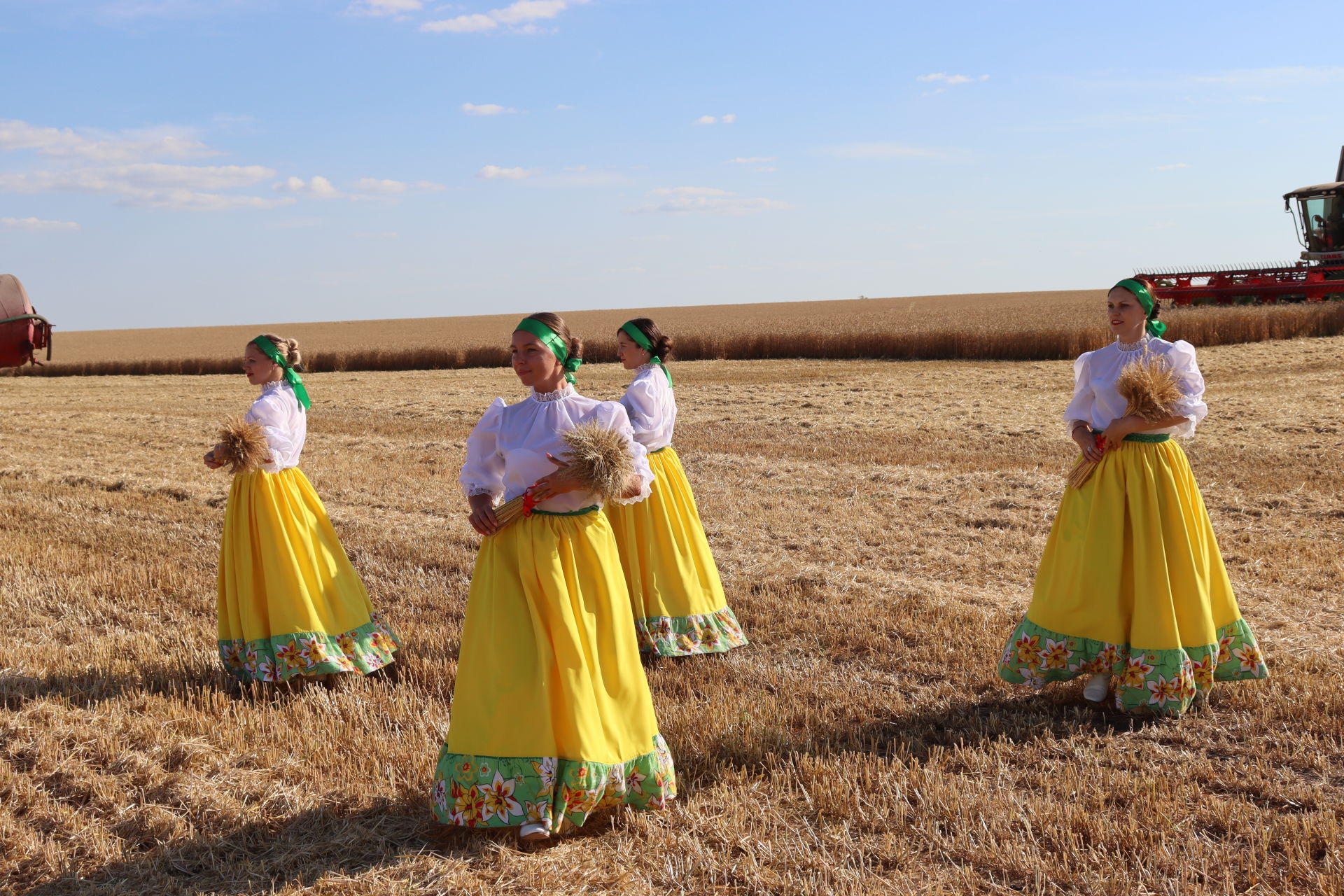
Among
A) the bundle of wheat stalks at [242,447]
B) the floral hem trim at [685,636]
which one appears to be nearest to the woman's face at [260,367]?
the bundle of wheat stalks at [242,447]

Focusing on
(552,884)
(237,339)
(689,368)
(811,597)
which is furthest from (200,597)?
(237,339)

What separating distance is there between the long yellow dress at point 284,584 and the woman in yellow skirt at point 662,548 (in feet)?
4.98

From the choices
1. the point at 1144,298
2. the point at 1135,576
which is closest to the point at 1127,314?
the point at 1144,298

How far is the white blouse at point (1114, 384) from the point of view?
16.5 ft

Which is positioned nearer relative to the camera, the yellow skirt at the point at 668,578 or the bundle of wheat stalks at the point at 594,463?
the bundle of wheat stalks at the point at 594,463

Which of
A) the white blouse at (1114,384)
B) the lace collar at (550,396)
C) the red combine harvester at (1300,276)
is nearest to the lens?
the lace collar at (550,396)

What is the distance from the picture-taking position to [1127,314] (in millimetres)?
5219

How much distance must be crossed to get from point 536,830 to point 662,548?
8.38ft

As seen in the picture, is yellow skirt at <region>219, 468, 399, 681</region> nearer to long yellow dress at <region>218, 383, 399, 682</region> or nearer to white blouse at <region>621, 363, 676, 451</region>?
long yellow dress at <region>218, 383, 399, 682</region>

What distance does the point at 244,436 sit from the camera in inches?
223

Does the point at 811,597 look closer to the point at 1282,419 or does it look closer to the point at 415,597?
the point at 415,597

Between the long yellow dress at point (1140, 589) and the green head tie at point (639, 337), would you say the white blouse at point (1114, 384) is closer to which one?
the long yellow dress at point (1140, 589)

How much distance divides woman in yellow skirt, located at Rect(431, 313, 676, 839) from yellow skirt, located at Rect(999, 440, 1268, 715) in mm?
2244

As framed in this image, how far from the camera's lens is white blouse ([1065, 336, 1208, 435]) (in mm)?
5027
